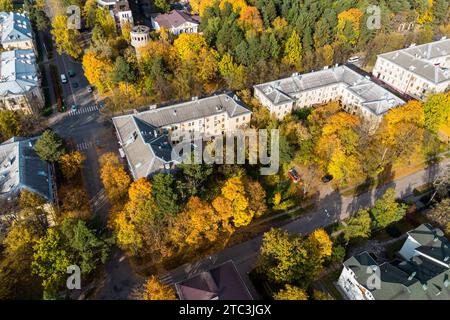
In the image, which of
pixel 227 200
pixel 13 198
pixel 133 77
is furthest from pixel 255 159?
pixel 13 198

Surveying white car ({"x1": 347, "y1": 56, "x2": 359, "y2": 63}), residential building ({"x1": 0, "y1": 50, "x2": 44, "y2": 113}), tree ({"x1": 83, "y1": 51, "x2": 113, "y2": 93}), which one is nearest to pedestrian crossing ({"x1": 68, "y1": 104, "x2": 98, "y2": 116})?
tree ({"x1": 83, "y1": 51, "x2": 113, "y2": 93})

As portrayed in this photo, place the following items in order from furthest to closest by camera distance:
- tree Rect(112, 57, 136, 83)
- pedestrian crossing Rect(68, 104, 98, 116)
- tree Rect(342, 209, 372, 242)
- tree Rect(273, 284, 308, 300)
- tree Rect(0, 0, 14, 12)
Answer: tree Rect(0, 0, 14, 12) < pedestrian crossing Rect(68, 104, 98, 116) < tree Rect(112, 57, 136, 83) < tree Rect(342, 209, 372, 242) < tree Rect(273, 284, 308, 300)

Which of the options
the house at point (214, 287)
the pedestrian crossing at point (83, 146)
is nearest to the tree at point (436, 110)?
the house at point (214, 287)

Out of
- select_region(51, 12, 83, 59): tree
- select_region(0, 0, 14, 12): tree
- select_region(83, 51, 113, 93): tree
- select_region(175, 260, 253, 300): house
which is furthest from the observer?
select_region(0, 0, 14, 12): tree

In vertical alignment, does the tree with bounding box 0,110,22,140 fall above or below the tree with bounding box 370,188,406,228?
above

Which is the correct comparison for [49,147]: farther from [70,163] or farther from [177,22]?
[177,22]

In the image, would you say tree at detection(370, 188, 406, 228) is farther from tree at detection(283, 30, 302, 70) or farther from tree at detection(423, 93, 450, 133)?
tree at detection(283, 30, 302, 70)
